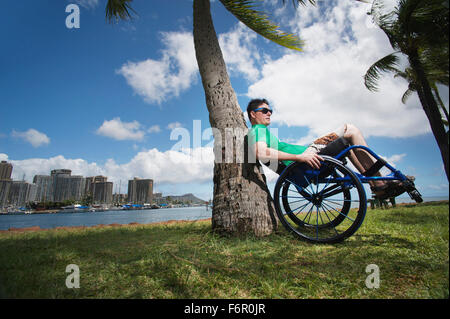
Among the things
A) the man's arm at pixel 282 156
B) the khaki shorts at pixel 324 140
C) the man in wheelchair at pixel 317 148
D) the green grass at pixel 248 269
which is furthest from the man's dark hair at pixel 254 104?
the green grass at pixel 248 269

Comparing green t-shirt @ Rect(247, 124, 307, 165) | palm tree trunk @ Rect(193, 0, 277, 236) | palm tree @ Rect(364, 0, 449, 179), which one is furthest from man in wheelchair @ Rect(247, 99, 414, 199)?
palm tree @ Rect(364, 0, 449, 179)

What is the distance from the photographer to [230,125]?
3355 mm

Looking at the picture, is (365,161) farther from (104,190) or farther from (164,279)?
(104,190)

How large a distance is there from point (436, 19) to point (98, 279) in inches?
101

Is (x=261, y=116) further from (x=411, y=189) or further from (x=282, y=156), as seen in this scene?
(x=411, y=189)

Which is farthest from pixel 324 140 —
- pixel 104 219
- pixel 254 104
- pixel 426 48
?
pixel 104 219

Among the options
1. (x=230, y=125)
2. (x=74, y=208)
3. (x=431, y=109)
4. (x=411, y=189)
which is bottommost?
(x=74, y=208)

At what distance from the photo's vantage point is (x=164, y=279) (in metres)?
1.48

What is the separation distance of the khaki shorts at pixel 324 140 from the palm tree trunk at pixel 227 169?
85 cm

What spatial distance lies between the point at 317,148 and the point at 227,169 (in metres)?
1.26

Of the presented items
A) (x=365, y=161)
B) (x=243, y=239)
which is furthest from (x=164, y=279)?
(x=365, y=161)

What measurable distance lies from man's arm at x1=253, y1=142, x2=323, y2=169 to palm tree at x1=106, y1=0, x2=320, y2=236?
1.35 ft

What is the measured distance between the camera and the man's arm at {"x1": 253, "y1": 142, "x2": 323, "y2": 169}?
2314 millimetres
